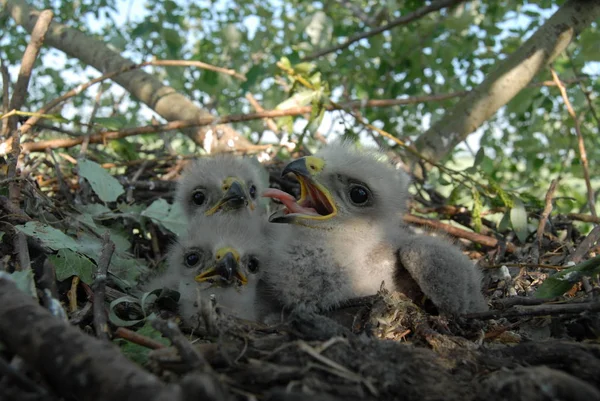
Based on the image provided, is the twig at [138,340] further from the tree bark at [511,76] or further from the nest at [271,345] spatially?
the tree bark at [511,76]

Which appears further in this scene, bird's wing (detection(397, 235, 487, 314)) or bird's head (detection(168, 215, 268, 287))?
bird's head (detection(168, 215, 268, 287))

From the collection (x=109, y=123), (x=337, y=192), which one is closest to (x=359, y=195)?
(x=337, y=192)

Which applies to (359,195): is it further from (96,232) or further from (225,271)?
(96,232)

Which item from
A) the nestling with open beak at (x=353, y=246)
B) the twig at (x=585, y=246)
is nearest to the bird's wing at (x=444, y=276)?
the nestling with open beak at (x=353, y=246)

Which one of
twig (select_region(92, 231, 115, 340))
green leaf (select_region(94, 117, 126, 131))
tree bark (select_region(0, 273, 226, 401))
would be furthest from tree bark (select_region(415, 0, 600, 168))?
tree bark (select_region(0, 273, 226, 401))

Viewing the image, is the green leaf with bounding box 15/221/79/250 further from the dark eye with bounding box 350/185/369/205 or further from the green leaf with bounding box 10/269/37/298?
the dark eye with bounding box 350/185/369/205

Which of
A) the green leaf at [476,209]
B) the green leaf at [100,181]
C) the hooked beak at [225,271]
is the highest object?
the green leaf at [100,181]
